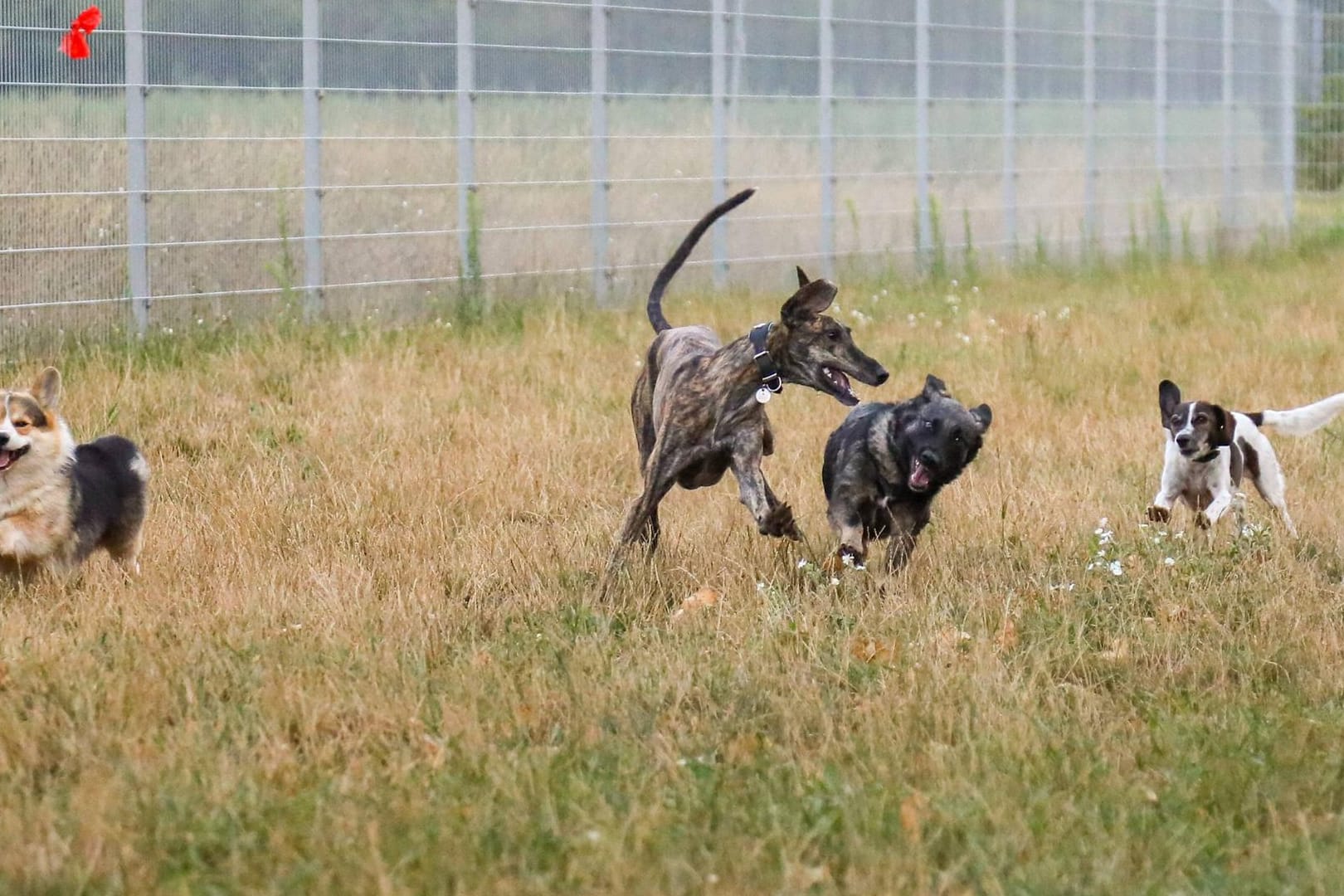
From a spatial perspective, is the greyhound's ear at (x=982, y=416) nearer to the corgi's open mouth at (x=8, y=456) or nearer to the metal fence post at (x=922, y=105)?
the corgi's open mouth at (x=8, y=456)

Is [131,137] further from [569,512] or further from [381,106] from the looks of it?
[569,512]

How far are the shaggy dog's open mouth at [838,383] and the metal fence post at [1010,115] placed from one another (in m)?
12.5

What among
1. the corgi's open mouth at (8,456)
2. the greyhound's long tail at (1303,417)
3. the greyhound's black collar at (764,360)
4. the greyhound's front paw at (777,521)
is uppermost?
the greyhound's black collar at (764,360)

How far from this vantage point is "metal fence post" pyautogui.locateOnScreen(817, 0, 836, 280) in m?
16.7

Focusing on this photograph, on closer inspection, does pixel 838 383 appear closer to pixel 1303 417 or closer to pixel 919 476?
pixel 919 476

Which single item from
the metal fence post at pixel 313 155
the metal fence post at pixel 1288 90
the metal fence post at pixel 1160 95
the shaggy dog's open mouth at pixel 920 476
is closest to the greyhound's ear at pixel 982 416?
the shaggy dog's open mouth at pixel 920 476

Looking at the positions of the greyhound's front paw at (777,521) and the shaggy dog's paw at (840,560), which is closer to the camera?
the greyhound's front paw at (777,521)

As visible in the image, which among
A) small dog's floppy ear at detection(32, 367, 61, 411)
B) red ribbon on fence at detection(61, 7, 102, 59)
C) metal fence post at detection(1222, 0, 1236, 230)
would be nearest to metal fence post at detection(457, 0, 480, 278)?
red ribbon on fence at detection(61, 7, 102, 59)

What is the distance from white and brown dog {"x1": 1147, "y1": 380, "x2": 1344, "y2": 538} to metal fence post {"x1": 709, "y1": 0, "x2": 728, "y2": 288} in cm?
795

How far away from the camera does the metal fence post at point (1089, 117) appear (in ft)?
63.8

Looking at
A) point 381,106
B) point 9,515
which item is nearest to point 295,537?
point 9,515

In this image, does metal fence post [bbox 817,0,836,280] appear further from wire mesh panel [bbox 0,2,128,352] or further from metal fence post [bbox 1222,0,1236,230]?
wire mesh panel [bbox 0,2,128,352]

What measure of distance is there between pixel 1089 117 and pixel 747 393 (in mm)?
14034

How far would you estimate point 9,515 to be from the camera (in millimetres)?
6414
